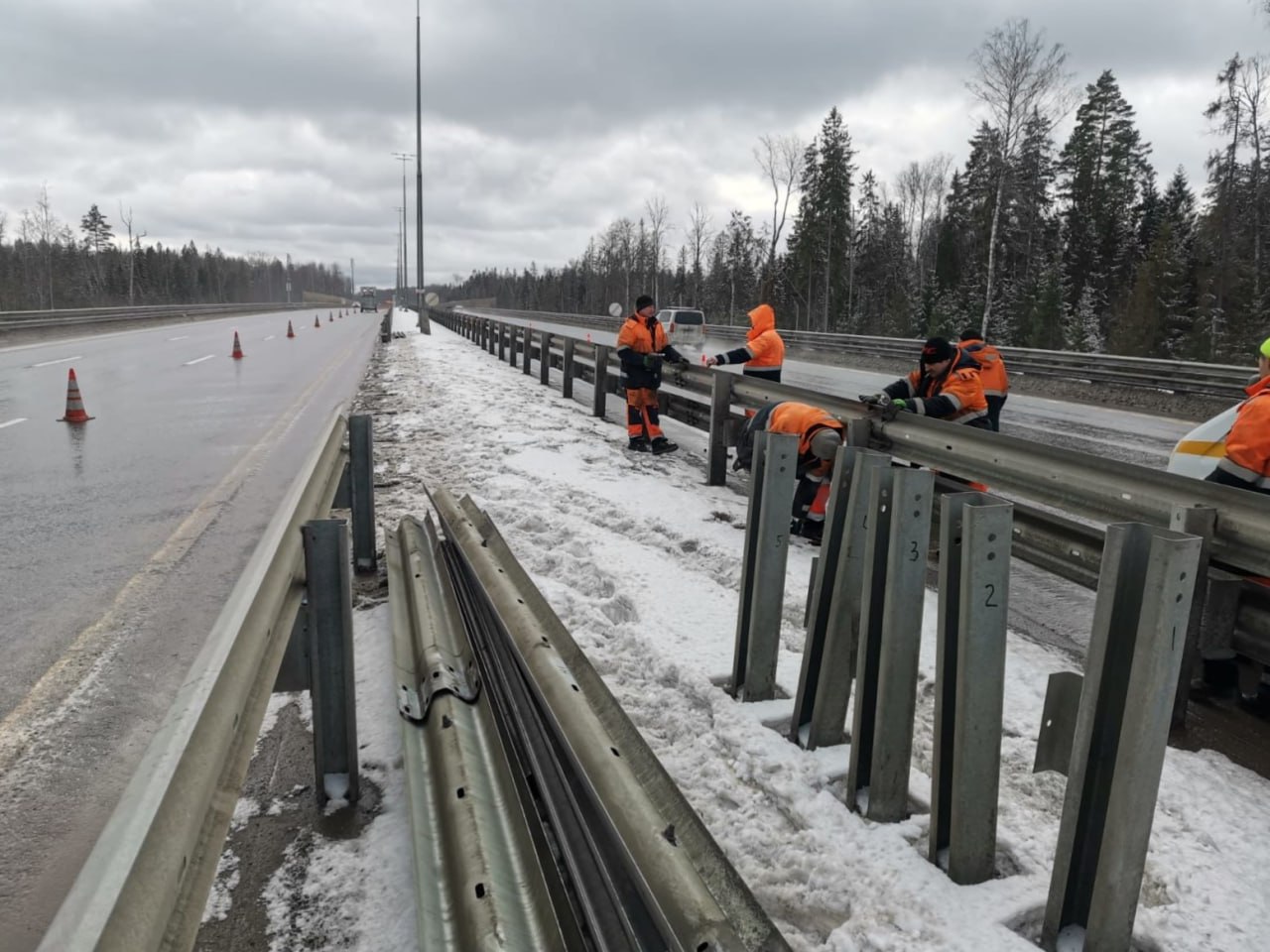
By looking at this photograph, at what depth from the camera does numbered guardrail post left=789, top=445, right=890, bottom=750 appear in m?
3.16

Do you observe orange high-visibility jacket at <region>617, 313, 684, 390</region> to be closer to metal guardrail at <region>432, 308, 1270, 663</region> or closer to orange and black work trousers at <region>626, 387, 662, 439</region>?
orange and black work trousers at <region>626, 387, 662, 439</region>

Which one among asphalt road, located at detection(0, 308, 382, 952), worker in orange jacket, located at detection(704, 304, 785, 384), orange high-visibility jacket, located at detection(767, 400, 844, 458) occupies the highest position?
worker in orange jacket, located at detection(704, 304, 785, 384)

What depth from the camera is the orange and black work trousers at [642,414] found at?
32.1 ft

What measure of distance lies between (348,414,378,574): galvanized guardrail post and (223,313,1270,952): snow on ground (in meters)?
0.87

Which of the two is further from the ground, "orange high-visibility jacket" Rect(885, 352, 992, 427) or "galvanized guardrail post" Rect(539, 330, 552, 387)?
"orange high-visibility jacket" Rect(885, 352, 992, 427)

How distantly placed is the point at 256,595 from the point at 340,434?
3.01 meters

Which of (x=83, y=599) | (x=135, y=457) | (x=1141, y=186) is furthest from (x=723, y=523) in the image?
(x=1141, y=186)

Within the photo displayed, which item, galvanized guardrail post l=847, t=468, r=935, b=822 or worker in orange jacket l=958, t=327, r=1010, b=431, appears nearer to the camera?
galvanized guardrail post l=847, t=468, r=935, b=822

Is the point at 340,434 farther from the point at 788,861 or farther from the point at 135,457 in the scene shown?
the point at 135,457

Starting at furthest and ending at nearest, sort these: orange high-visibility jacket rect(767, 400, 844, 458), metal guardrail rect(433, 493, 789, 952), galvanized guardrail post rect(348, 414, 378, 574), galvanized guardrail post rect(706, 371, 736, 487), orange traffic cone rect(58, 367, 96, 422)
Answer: orange traffic cone rect(58, 367, 96, 422) → galvanized guardrail post rect(706, 371, 736, 487) → orange high-visibility jacket rect(767, 400, 844, 458) → galvanized guardrail post rect(348, 414, 378, 574) → metal guardrail rect(433, 493, 789, 952)

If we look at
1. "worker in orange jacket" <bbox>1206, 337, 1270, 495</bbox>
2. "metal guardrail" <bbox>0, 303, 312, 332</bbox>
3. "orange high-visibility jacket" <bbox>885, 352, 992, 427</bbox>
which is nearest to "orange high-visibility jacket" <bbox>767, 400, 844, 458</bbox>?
"orange high-visibility jacket" <bbox>885, 352, 992, 427</bbox>

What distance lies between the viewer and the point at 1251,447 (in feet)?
12.8

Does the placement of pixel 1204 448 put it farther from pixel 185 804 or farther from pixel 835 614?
pixel 185 804

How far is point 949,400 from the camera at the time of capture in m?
6.43
